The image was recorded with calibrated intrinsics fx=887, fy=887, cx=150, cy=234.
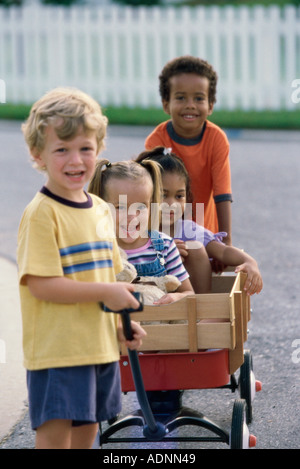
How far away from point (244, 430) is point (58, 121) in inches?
55.6

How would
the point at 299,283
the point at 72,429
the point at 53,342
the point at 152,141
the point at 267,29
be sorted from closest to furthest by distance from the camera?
the point at 53,342
the point at 72,429
the point at 152,141
the point at 299,283
the point at 267,29

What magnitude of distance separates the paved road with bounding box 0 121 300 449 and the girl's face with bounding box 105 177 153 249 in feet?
3.21

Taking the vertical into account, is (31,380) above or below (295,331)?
above

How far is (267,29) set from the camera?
46.5ft

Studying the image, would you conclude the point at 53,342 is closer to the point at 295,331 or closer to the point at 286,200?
the point at 295,331

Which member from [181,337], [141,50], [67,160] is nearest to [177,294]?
[181,337]

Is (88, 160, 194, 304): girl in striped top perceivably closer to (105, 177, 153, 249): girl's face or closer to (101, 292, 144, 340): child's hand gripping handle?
(105, 177, 153, 249): girl's face

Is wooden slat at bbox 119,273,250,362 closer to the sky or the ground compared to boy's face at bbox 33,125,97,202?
closer to the ground

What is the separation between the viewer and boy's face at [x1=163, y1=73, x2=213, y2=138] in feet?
14.7

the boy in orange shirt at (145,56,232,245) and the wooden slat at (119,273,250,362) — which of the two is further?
the boy in orange shirt at (145,56,232,245)

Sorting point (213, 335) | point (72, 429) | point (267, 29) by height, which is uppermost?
point (267, 29)

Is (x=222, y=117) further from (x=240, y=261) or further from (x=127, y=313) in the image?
(x=127, y=313)

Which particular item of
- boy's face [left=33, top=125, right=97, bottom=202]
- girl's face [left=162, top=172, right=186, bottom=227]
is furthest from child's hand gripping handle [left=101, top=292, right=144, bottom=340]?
girl's face [left=162, top=172, right=186, bottom=227]

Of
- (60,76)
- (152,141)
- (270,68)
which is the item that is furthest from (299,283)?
(60,76)
